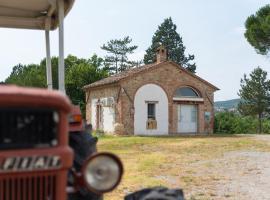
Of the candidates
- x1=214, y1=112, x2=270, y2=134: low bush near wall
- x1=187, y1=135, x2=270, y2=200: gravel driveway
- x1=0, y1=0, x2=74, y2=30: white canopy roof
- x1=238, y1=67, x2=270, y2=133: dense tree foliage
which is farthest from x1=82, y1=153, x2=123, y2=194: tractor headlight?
x1=238, y1=67, x2=270, y2=133: dense tree foliage

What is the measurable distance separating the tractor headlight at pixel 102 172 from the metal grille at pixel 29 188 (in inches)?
10.9

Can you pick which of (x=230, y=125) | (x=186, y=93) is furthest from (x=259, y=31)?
(x=186, y=93)

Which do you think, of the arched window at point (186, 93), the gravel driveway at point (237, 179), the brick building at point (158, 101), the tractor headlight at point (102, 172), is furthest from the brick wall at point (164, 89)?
the tractor headlight at point (102, 172)

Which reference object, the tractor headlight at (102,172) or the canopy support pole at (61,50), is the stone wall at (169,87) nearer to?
the canopy support pole at (61,50)

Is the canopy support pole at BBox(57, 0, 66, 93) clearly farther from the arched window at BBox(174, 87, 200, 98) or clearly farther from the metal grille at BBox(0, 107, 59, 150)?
the arched window at BBox(174, 87, 200, 98)

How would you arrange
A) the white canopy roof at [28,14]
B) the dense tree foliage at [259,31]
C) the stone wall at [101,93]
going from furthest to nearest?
1. the dense tree foliage at [259,31]
2. the stone wall at [101,93]
3. the white canopy roof at [28,14]

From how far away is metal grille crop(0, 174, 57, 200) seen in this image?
2.71 metres

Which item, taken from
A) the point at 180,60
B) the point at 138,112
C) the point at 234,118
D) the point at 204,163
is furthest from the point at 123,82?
the point at 180,60

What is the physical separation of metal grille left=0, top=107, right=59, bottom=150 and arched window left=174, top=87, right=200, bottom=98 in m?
30.9

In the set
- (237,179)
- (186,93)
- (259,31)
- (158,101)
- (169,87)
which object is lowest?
(237,179)

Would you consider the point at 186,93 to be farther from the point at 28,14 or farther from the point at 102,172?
the point at 102,172

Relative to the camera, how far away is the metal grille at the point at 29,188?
2.71m

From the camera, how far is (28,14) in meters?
6.51

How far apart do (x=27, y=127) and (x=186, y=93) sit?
31.9 metres
